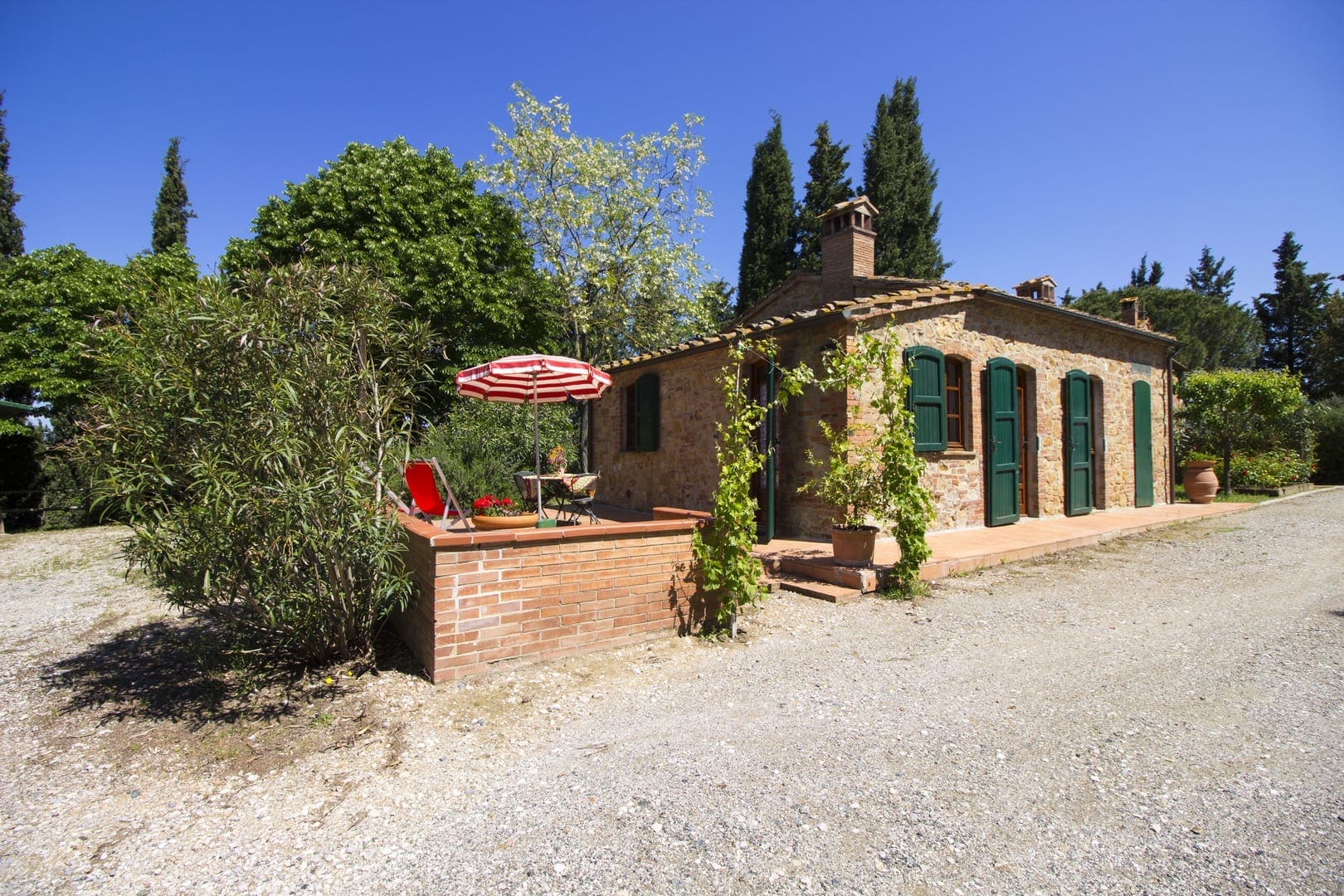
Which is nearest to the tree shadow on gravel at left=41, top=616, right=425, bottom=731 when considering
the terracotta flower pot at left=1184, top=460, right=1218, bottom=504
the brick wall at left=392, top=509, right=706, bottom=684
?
the brick wall at left=392, top=509, right=706, bottom=684

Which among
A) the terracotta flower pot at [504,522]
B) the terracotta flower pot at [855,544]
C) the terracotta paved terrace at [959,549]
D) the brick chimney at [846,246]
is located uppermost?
the brick chimney at [846,246]

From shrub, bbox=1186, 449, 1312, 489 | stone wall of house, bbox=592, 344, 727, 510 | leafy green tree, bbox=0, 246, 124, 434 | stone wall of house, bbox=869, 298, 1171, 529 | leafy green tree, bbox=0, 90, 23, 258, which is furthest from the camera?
leafy green tree, bbox=0, 90, 23, 258

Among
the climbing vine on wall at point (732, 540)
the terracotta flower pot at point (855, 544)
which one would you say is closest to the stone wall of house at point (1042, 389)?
the terracotta flower pot at point (855, 544)

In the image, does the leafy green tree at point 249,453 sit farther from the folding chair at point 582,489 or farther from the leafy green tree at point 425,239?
the leafy green tree at point 425,239

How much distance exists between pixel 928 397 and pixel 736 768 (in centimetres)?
617

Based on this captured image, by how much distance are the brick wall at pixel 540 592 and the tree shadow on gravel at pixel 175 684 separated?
0.87 m

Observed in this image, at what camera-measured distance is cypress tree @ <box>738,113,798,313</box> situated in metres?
25.0

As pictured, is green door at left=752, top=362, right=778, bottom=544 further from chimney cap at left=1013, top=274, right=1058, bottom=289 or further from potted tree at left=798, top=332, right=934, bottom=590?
chimney cap at left=1013, top=274, right=1058, bottom=289

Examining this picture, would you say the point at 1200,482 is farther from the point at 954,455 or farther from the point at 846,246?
the point at 846,246

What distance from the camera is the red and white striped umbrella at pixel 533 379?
634cm

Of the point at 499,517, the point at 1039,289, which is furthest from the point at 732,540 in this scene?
the point at 1039,289

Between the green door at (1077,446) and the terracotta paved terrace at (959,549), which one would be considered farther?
the green door at (1077,446)

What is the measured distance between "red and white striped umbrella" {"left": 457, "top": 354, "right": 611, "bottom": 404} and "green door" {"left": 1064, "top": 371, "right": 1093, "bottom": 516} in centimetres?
754

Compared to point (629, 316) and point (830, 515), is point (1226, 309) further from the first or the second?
point (830, 515)
